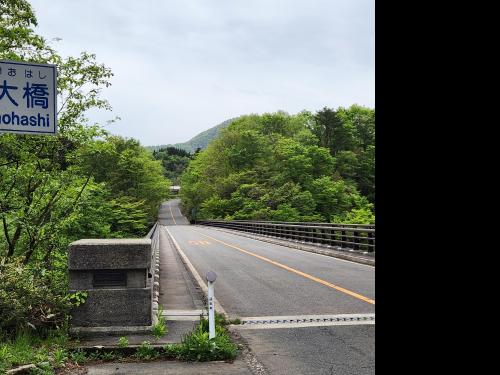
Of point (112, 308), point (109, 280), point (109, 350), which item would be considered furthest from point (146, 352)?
point (109, 280)

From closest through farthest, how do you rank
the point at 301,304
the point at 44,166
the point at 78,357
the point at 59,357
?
the point at 59,357 → the point at 78,357 → the point at 301,304 → the point at 44,166

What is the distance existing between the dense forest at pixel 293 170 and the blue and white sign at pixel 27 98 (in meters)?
37.6

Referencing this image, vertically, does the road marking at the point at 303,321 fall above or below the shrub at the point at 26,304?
below

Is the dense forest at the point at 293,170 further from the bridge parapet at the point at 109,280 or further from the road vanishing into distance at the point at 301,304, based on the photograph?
the bridge parapet at the point at 109,280

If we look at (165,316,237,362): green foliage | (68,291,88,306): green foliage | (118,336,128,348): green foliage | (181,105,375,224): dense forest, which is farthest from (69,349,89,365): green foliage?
(181,105,375,224): dense forest

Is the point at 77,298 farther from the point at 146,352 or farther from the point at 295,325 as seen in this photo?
the point at 295,325

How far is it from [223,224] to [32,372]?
163 feet

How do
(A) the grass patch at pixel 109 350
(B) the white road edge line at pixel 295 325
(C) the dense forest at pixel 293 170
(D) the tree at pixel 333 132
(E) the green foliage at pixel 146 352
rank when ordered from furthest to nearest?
(D) the tree at pixel 333 132
(C) the dense forest at pixel 293 170
(B) the white road edge line at pixel 295 325
(E) the green foliage at pixel 146 352
(A) the grass patch at pixel 109 350

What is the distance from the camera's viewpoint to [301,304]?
8578 millimetres

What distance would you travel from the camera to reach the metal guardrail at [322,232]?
54.6 feet

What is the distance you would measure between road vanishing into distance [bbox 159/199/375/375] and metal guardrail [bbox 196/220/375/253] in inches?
52.9

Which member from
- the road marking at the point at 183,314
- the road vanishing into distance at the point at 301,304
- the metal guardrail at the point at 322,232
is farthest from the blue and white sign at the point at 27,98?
the metal guardrail at the point at 322,232

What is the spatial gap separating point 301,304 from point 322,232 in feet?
45.6
